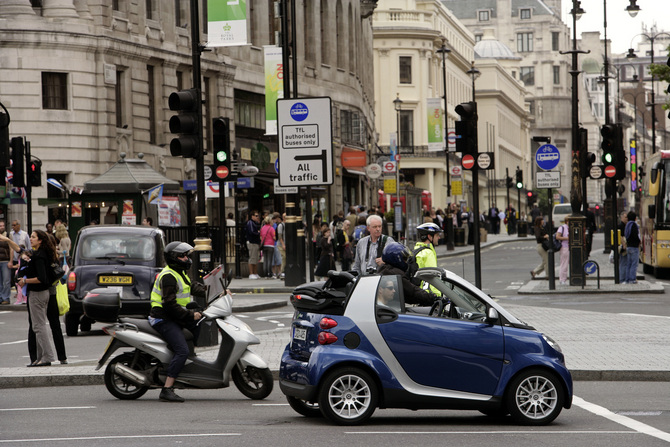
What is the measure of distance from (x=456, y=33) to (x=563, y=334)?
95.1m

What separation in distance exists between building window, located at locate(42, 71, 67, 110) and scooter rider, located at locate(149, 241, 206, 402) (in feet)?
92.9

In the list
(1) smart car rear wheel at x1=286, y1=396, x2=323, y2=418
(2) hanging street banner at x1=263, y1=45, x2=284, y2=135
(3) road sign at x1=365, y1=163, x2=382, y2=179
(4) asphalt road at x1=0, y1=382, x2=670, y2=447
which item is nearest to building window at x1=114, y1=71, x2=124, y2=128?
(2) hanging street banner at x1=263, y1=45, x2=284, y2=135

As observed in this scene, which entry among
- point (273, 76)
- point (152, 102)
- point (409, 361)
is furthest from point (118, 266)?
point (152, 102)

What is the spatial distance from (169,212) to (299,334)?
21.7 metres

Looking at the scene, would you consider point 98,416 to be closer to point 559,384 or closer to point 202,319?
point 202,319

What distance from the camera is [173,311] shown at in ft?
40.2

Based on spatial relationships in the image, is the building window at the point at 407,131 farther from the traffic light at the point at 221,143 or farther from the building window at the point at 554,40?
the building window at the point at 554,40

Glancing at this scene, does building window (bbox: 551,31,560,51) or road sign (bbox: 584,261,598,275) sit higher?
building window (bbox: 551,31,560,51)

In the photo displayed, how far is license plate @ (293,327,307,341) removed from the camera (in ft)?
34.6

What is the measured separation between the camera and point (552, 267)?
2822 centimetres

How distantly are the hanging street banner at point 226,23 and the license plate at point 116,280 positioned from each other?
5503 mm

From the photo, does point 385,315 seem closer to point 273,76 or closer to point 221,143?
point 221,143

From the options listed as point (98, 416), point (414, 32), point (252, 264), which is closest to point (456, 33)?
point (414, 32)

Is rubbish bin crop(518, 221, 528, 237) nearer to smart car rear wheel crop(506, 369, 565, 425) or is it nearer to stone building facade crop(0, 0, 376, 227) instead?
stone building facade crop(0, 0, 376, 227)
